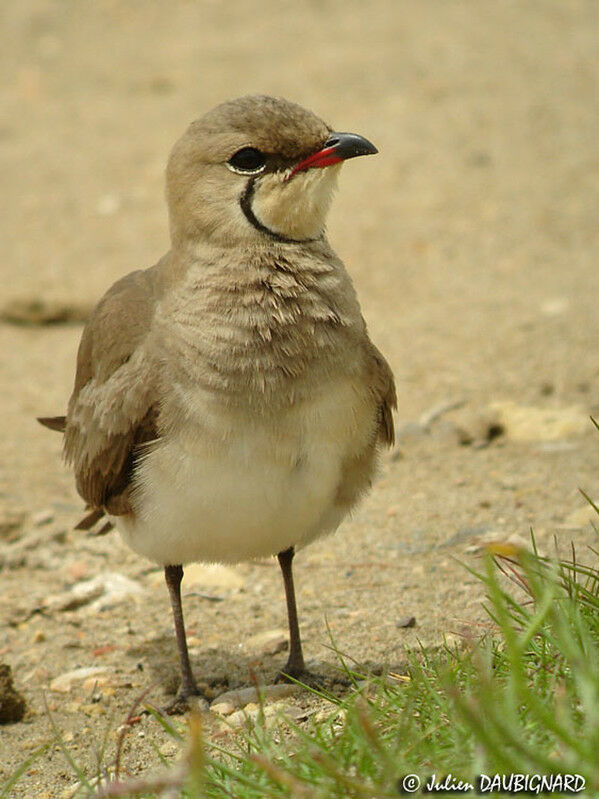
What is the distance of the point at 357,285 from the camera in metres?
8.57

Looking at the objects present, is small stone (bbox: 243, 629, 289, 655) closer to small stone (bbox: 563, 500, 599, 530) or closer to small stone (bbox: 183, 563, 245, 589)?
small stone (bbox: 183, 563, 245, 589)

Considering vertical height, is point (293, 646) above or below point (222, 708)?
above

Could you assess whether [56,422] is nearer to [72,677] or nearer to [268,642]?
[72,677]

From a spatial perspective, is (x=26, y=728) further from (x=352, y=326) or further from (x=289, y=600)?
(x=352, y=326)

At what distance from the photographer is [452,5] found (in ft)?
41.3

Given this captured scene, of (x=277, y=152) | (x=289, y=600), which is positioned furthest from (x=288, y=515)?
(x=277, y=152)

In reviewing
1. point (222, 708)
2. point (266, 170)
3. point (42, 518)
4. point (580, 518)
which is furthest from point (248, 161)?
point (42, 518)

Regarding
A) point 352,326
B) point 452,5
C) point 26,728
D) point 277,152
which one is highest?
point 452,5

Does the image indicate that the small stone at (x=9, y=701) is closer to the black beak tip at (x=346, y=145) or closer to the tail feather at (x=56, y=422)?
the tail feather at (x=56, y=422)

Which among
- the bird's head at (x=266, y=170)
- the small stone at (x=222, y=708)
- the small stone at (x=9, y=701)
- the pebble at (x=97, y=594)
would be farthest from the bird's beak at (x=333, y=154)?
the pebble at (x=97, y=594)

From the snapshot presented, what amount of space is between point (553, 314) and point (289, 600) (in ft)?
12.7

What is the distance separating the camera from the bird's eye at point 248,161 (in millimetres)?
4188

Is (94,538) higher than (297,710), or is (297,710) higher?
(297,710)

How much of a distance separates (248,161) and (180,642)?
1.79 metres
